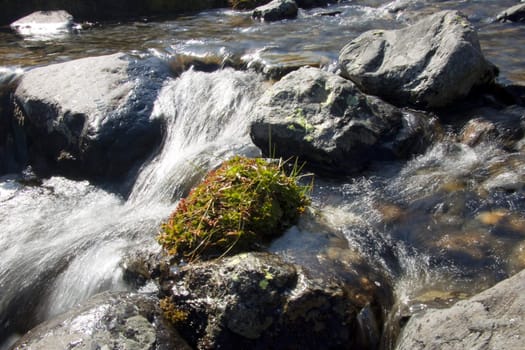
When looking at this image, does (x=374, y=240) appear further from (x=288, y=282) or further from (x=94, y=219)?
(x=94, y=219)

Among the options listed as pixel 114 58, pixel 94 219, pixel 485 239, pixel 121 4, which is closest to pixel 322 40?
pixel 114 58

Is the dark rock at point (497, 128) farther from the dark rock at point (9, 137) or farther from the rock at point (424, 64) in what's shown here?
the dark rock at point (9, 137)

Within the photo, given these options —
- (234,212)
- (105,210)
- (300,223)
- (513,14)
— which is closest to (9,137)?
(105,210)

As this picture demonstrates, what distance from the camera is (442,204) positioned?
5.39 m

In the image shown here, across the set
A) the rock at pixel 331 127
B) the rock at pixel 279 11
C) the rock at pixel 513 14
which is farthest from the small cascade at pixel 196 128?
the rock at pixel 513 14

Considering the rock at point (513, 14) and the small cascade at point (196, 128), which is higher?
the rock at point (513, 14)

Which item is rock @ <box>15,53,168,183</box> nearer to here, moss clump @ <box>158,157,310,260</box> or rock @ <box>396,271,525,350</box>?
moss clump @ <box>158,157,310,260</box>

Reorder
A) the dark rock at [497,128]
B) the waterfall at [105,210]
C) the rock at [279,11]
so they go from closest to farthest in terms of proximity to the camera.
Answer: the waterfall at [105,210] < the dark rock at [497,128] < the rock at [279,11]

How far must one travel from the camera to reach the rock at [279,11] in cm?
1318

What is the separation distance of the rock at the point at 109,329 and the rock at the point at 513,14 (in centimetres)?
974

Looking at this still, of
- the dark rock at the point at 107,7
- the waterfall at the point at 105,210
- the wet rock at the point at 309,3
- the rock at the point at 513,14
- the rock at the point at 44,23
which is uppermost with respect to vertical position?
the rock at the point at 513,14

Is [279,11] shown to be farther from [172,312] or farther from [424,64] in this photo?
[172,312]

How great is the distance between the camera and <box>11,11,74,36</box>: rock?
48.0 ft

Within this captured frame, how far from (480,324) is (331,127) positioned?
350 cm
